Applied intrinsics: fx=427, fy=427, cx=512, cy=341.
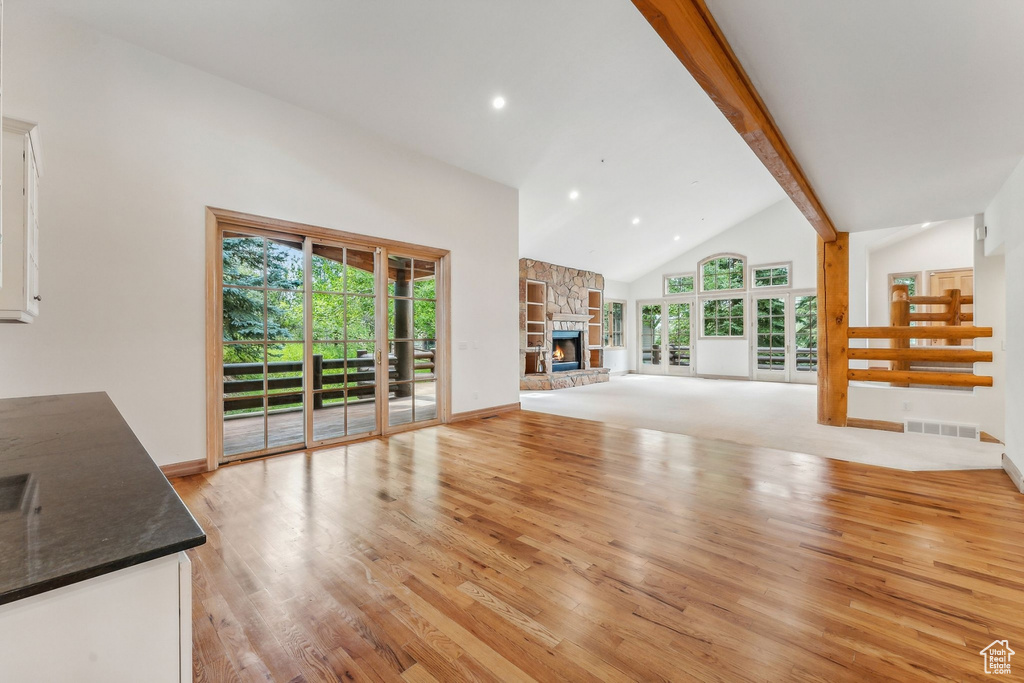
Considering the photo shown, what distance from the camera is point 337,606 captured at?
1767 millimetres

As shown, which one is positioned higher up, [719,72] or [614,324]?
[719,72]

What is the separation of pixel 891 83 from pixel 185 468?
5373 millimetres

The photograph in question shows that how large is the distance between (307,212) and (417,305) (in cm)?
154

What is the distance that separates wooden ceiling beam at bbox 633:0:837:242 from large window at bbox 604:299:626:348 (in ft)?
26.4

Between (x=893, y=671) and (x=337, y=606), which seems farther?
(x=337, y=606)

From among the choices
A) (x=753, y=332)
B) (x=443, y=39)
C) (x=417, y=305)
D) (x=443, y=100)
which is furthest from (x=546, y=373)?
(x=443, y=39)

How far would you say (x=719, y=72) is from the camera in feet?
7.00

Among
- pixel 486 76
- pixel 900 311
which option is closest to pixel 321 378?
pixel 486 76

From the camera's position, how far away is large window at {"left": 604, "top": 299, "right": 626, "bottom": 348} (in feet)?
38.0

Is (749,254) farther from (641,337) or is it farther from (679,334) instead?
(641,337)

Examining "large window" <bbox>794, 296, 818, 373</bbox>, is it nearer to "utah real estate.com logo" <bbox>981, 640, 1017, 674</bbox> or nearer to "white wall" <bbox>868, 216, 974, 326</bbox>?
"white wall" <bbox>868, 216, 974, 326</bbox>

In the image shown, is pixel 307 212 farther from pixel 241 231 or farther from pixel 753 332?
pixel 753 332

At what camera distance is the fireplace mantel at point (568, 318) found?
9281mm

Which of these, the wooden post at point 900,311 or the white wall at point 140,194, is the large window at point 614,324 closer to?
the wooden post at point 900,311
